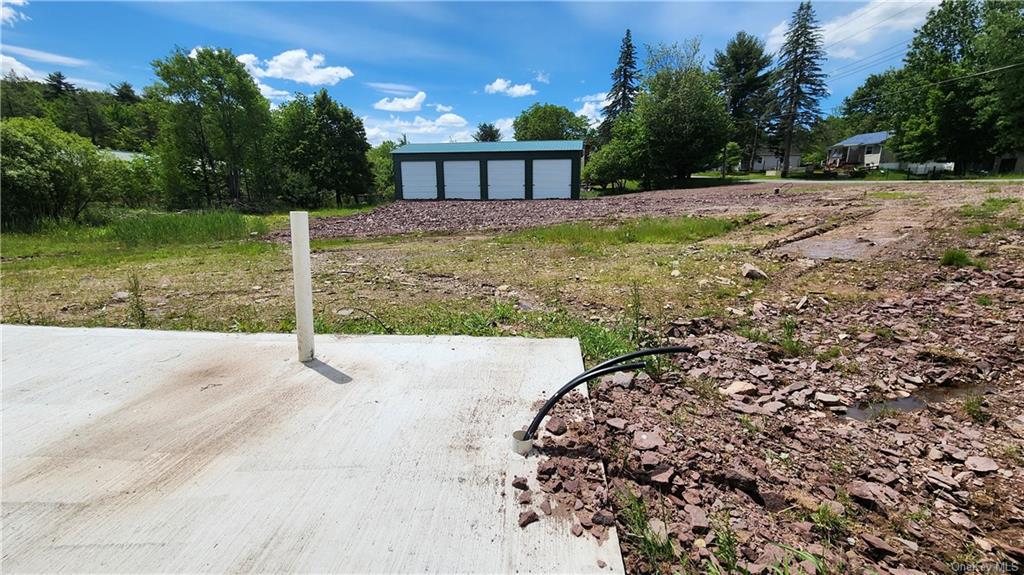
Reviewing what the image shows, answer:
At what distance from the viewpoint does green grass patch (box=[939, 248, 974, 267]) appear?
16.7 feet

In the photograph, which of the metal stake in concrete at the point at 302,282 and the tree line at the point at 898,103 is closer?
the metal stake in concrete at the point at 302,282

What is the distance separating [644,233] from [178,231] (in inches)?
444

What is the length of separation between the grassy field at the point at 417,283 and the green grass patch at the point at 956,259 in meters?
1.83

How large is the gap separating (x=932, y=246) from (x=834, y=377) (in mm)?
4851

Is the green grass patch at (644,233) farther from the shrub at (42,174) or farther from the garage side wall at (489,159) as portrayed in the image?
the garage side wall at (489,159)

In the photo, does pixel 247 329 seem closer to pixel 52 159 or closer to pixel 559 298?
pixel 559 298

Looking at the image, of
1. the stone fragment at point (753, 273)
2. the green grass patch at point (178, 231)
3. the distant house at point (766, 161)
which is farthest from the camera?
the distant house at point (766, 161)

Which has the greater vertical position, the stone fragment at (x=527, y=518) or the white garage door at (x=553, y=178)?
the white garage door at (x=553, y=178)

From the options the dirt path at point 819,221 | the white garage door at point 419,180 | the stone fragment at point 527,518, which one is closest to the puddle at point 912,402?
the stone fragment at point 527,518

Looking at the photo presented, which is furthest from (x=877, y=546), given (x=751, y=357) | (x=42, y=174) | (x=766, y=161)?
(x=766, y=161)

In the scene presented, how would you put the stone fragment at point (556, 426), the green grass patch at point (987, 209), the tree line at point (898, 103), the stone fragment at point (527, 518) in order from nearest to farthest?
the stone fragment at point (527, 518) < the stone fragment at point (556, 426) < the green grass patch at point (987, 209) < the tree line at point (898, 103)

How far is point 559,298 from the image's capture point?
15.9ft

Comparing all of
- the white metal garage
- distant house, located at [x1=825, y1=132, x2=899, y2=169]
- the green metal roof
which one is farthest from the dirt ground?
distant house, located at [x1=825, y1=132, x2=899, y2=169]

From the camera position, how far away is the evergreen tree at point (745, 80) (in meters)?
42.2
